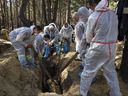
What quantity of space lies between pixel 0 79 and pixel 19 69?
114cm

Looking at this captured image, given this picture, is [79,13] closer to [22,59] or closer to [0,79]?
[0,79]

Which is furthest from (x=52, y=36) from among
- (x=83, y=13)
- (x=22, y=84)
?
(x=83, y=13)

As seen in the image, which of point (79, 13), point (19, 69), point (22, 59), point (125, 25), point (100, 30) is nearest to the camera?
point (100, 30)

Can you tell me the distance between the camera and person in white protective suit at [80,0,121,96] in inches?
268

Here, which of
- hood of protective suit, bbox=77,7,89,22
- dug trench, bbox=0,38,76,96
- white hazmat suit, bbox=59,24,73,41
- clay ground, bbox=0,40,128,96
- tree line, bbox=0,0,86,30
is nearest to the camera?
clay ground, bbox=0,40,128,96

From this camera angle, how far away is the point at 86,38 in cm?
713

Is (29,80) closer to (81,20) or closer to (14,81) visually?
(14,81)

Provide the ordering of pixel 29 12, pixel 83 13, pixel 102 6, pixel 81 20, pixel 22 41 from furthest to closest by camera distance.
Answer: pixel 29 12, pixel 22 41, pixel 81 20, pixel 83 13, pixel 102 6

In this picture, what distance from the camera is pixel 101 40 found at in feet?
→ 22.4

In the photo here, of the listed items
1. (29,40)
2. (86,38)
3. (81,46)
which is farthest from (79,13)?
(29,40)

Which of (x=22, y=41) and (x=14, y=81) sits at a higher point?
(x=22, y=41)

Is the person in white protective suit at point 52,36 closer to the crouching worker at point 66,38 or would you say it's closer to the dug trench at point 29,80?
the crouching worker at point 66,38

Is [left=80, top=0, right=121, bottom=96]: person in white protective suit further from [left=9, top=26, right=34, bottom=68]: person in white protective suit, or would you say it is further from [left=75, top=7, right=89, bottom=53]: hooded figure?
[left=9, top=26, right=34, bottom=68]: person in white protective suit

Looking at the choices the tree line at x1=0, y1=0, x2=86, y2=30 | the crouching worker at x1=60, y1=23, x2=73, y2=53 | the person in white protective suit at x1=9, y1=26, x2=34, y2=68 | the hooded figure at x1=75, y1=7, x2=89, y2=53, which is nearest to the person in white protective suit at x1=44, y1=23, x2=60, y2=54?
the crouching worker at x1=60, y1=23, x2=73, y2=53
